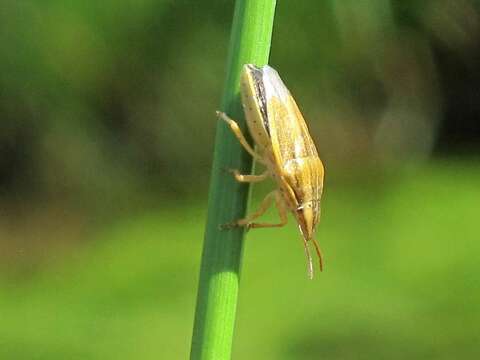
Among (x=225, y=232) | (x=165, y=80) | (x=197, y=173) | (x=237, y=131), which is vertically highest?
(x=165, y=80)

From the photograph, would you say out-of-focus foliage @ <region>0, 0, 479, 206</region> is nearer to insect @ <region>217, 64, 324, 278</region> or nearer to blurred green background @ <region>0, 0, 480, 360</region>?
blurred green background @ <region>0, 0, 480, 360</region>

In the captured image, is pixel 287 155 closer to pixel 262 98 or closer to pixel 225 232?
pixel 262 98

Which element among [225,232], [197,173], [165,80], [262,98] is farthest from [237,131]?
[197,173]

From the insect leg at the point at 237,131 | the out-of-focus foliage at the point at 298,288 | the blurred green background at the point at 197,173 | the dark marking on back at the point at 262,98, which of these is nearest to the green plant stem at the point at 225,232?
the insect leg at the point at 237,131

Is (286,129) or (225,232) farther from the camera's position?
(286,129)

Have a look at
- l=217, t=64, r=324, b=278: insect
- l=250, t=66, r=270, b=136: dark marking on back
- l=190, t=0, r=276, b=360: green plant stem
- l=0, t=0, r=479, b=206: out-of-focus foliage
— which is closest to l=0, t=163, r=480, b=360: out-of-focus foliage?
l=0, t=0, r=479, b=206: out-of-focus foliage

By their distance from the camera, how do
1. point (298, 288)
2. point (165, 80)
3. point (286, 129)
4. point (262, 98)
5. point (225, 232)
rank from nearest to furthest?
point (225, 232) < point (262, 98) < point (286, 129) < point (298, 288) < point (165, 80)
